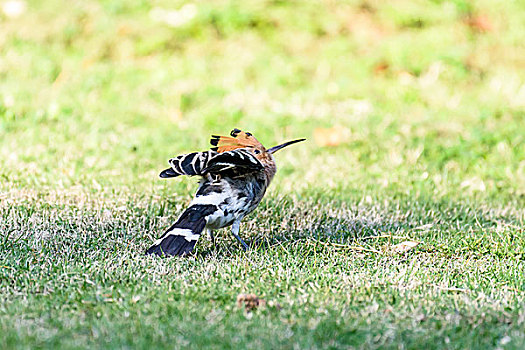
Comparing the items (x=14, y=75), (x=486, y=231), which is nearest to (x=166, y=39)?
(x=14, y=75)

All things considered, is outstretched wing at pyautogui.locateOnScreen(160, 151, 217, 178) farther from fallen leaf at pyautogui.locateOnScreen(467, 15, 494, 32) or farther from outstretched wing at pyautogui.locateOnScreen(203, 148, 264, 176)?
fallen leaf at pyautogui.locateOnScreen(467, 15, 494, 32)

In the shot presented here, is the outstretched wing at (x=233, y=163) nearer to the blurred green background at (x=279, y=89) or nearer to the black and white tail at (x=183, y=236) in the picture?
the black and white tail at (x=183, y=236)

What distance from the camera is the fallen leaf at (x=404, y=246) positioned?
5037mm

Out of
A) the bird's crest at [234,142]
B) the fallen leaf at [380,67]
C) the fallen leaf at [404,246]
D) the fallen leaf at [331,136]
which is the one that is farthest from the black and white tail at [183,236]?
the fallen leaf at [380,67]

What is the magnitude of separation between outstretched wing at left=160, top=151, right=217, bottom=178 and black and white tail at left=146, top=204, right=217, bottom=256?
263 mm

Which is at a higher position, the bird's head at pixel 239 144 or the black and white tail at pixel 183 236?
the bird's head at pixel 239 144

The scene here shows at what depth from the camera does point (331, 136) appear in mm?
8016

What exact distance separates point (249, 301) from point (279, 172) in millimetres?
3583

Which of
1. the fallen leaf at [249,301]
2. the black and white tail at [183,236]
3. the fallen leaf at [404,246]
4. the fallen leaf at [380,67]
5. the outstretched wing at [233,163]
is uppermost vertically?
the outstretched wing at [233,163]

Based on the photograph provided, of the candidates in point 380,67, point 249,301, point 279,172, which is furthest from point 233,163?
point 380,67

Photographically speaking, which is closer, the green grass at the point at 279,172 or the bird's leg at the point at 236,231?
the green grass at the point at 279,172

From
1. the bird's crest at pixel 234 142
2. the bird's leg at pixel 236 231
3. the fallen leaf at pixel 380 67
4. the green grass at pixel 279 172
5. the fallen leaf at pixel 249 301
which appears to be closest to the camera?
the green grass at pixel 279 172

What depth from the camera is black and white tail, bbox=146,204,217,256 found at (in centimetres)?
455

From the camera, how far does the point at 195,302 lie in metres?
3.82
